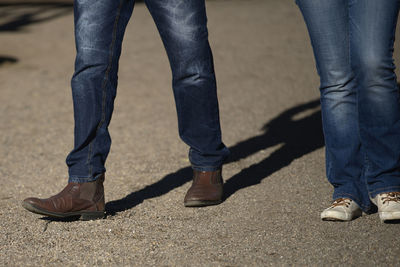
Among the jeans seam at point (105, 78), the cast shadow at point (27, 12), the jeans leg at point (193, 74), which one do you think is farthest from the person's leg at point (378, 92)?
the cast shadow at point (27, 12)

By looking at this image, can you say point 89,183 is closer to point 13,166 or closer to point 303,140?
point 13,166

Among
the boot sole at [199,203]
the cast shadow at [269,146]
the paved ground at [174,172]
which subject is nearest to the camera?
the paved ground at [174,172]

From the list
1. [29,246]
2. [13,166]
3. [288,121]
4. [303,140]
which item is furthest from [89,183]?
[288,121]

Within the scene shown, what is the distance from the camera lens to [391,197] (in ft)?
9.86

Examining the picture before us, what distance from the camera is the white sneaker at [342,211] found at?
302cm

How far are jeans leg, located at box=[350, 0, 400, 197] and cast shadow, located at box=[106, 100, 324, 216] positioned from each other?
91cm

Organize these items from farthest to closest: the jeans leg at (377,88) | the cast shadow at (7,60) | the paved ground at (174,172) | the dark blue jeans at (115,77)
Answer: the cast shadow at (7,60), the dark blue jeans at (115,77), the jeans leg at (377,88), the paved ground at (174,172)

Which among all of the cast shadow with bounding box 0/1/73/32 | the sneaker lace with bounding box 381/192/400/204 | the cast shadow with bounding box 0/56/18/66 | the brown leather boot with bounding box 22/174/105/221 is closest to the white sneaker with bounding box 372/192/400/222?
the sneaker lace with bounding box 381/192/400/204

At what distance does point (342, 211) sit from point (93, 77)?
1345 mm

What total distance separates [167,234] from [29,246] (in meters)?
0.62

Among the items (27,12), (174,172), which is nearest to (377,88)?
(174,172)

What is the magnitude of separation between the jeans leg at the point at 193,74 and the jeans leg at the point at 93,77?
0.27 meters

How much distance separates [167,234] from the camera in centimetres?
300

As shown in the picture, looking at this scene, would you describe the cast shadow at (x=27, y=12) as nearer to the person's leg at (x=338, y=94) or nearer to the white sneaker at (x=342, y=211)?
the person's leg at (x=338, y=94)
